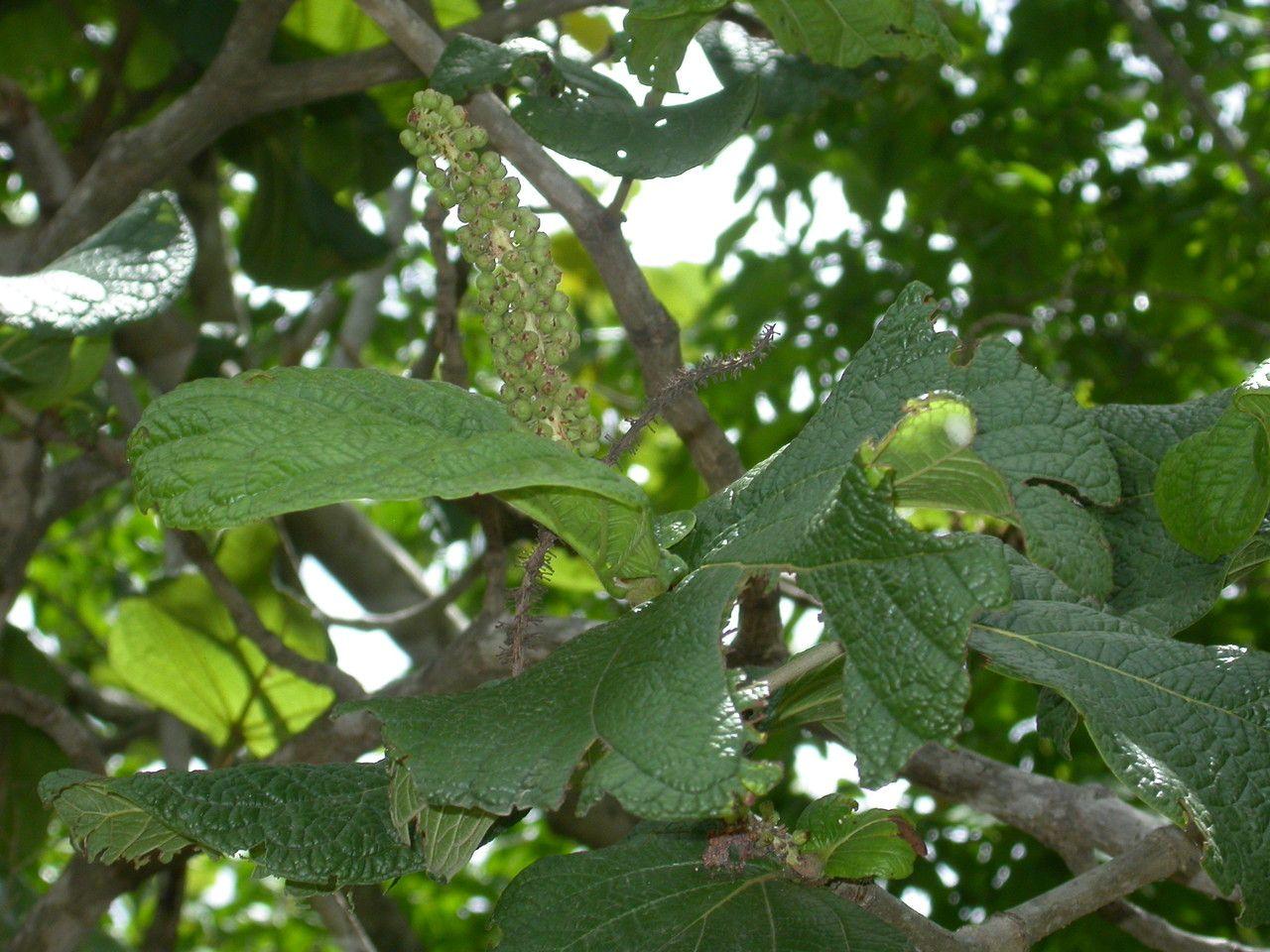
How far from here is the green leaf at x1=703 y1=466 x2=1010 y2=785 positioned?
0.63 metres

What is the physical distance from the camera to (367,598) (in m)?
2.27

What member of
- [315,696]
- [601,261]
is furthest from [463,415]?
[315,696]

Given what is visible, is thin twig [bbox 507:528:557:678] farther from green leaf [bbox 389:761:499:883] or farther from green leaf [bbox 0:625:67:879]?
green leaf [bbox 0:625:67:879]

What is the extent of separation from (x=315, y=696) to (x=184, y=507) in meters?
1.22

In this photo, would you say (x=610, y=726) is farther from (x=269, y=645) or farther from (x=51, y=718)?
(x=51, y=718)

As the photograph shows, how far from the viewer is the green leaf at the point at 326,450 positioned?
0.59 m

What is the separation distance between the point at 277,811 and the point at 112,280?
58 cm

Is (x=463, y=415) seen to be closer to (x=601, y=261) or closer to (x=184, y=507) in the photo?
(x=184, y=507)

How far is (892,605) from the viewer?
66cm

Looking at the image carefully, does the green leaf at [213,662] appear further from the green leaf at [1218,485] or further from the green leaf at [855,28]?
the green leaf at [1218,485]

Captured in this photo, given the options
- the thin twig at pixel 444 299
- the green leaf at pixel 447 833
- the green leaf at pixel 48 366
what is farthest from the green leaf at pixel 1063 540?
the green leaf at pixel 48 366

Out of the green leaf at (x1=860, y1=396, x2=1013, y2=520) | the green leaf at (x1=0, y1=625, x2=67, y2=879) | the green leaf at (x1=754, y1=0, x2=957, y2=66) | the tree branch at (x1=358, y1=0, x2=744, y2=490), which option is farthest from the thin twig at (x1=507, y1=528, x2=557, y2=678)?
the green leaf at (x1=0, y1=625, x2=67, y2=879)

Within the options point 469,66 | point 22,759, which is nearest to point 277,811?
point 469,66

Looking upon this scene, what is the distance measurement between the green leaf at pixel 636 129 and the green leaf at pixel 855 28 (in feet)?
0.33
